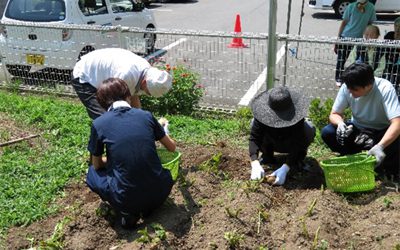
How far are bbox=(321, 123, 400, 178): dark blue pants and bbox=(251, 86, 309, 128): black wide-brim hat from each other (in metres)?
0.57

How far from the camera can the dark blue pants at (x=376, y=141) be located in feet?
12.9

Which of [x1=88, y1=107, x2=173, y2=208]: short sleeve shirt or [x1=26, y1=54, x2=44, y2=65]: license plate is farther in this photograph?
[x1=26, y1=54, x2=44, y2=65]: license plate

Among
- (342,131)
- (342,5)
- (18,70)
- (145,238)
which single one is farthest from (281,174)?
(342,5)

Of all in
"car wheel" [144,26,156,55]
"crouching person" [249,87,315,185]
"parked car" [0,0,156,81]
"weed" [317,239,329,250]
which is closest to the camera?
"weed" [317,239,329,250]

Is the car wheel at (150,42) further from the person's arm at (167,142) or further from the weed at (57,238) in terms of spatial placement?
the weed at (57,238)

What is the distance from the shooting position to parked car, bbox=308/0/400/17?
13.7m

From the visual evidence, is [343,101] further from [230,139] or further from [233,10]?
[233,10]

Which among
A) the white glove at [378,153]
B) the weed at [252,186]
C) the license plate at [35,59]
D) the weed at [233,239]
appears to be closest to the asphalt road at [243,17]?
the license plate at [35,59]

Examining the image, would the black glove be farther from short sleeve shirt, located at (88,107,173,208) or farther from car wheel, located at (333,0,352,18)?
car wheel, located at (333,0,352,18)

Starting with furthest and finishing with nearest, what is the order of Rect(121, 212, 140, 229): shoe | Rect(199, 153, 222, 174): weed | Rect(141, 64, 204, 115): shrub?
Rect(141, 64, 204, 115): shrub → Rect(199, 153, 222, 174): weed → Rect(121, 212, 140, 229): shoe

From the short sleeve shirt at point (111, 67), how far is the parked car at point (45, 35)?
7.67 ft

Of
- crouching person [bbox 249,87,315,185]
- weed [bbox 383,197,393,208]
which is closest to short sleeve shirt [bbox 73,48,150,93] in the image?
crouching person [bbox 249,87,315,185]

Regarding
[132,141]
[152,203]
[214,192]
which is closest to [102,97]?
[132,141]

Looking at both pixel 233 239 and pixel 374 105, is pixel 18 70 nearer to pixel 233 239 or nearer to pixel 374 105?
pixel 233 239
